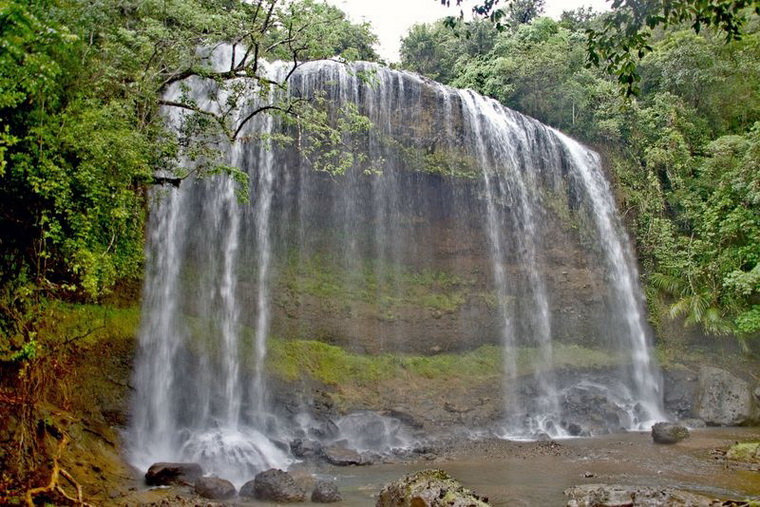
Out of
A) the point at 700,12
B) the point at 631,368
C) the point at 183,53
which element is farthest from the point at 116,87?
the point at 631,368

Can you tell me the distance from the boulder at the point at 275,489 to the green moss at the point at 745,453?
7.23 metres

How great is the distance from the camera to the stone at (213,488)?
7.60 meters

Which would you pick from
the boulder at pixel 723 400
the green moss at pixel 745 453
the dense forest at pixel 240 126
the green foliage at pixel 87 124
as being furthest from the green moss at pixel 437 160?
the green moss at pixel 745 453

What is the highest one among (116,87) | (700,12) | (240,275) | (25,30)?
(116,87)

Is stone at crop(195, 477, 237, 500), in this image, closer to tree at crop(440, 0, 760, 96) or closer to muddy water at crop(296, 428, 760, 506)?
muddy water at crop(296, 428, 760, 506)

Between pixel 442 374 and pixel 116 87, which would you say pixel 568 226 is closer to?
pixel 442 374

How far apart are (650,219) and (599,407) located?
6685mm

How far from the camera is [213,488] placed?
766 cm

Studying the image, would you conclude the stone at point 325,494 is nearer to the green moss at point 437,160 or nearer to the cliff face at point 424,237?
the cliff face at point 424,237

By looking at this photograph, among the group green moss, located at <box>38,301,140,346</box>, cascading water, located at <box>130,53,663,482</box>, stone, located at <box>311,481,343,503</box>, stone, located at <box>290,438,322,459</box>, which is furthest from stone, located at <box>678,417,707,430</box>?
green moss, located at <box>38,301,140,346</box>

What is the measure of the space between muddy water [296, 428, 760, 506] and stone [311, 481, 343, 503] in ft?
0.54

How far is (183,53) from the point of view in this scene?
9.31 metres

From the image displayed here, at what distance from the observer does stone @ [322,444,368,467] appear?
392 inches

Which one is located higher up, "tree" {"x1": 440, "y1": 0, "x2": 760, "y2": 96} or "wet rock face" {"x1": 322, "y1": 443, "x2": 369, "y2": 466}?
"tree" {"x1": 440, "y1": 0, "x2": 760, "y2": 96}
